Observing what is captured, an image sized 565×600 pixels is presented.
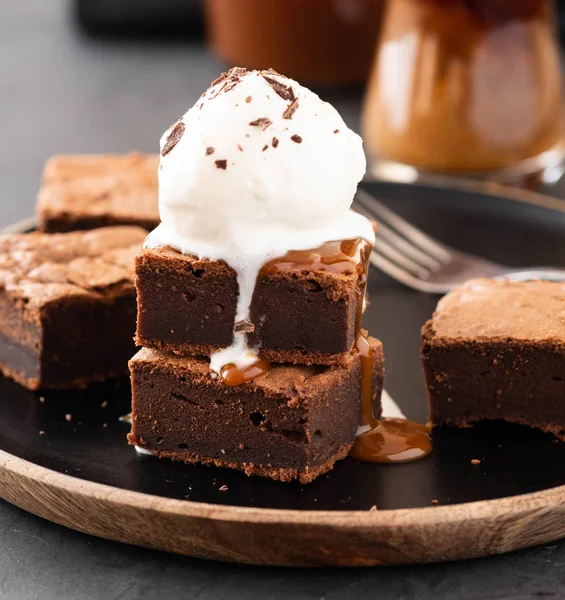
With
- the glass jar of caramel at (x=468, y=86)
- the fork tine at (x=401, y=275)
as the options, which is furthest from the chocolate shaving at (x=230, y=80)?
the glass jar of caramel at (x=468, y=86)

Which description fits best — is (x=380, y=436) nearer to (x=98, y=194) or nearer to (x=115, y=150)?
(x=98, y=194)

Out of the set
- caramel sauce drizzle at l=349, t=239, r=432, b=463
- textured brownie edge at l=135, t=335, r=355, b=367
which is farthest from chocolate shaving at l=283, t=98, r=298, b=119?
textured brownie edge at l=135, t=335, r=355, b=367

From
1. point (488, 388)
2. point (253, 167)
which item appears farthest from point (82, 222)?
point (488, 388)

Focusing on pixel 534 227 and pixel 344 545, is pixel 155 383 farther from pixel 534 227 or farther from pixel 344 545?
pixel 534 227

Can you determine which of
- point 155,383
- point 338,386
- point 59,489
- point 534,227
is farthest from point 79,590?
point 534,227

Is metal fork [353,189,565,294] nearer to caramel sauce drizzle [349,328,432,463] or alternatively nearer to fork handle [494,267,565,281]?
fork handle [494,267,565,281]
